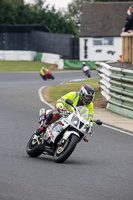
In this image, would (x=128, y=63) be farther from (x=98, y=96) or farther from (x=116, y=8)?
(x=116, y=8)

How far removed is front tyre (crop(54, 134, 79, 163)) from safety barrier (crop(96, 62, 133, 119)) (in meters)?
7.53

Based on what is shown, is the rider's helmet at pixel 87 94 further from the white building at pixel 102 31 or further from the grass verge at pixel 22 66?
the white building at pixel 102 31

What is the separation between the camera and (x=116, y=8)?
2635 inches

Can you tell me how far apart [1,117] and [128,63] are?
619cm

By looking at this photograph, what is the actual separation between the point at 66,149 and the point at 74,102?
0.94 metres

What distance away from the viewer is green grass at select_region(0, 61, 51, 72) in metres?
48.7

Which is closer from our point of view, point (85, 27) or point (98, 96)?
point (98, 96)

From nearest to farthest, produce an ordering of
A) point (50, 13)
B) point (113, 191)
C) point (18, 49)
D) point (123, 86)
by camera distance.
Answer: point (113, 191), point (123, 86), point (18, 49), point (50, 13)

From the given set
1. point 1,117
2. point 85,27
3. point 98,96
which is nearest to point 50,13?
point 85,27

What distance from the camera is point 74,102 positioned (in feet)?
32.7

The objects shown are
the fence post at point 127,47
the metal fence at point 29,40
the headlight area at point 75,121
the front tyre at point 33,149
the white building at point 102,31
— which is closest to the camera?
the headlight area at point 75,121

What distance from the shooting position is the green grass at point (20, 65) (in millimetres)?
48719

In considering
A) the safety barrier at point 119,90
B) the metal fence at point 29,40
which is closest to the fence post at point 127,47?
the safety barrier at point 119,90

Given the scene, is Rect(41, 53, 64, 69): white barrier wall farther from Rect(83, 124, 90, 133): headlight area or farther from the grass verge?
Rect(83, 124, 90, 133): headlight area
